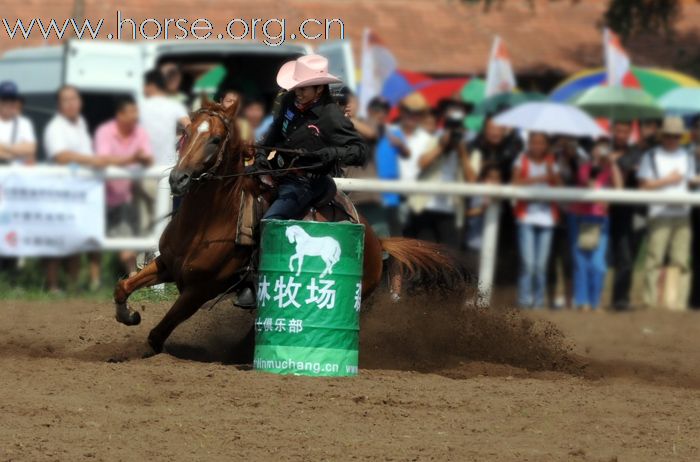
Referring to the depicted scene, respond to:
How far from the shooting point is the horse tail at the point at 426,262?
10.4 meters

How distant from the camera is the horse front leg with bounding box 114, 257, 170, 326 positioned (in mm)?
9484

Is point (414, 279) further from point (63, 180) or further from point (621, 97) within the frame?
point (621, 97)

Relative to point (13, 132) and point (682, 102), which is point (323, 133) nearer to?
point (13, 132)

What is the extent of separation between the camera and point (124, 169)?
14594 mm

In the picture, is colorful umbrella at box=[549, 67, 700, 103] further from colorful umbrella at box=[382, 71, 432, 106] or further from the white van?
the white van

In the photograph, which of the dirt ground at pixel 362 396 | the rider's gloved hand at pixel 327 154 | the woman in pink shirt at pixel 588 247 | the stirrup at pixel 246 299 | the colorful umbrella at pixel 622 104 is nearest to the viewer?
the dirt ground at pixel 362 396

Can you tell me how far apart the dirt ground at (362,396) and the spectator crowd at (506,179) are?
300 cm

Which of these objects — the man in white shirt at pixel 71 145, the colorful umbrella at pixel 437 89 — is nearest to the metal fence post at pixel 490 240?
the man in white shirt at pixel 71 145

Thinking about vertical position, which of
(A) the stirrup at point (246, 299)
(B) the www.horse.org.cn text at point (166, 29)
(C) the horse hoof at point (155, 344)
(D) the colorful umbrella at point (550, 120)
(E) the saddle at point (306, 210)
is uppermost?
(B) the www.horse.org.cn text at point (166, 29)

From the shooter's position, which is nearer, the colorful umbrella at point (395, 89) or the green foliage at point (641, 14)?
the colorful umbrella at point (395, 89)

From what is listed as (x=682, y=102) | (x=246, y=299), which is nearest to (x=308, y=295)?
(x=246, y=299)

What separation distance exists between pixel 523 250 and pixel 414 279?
5.42m

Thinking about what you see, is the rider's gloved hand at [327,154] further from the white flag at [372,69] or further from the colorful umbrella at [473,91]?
the colorful umbrella at [473,91]

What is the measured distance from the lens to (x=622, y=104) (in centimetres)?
1773
